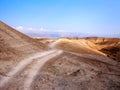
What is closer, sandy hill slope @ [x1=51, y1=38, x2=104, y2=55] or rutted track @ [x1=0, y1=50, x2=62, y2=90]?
rutted track @ [x1=0, y1=50, x2=62, y2=90]

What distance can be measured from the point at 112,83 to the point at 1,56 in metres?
12.6

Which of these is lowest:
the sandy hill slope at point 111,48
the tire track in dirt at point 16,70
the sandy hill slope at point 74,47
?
the sandy hill slope at point 111,48

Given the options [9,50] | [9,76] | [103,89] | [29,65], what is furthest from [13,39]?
[103,89]

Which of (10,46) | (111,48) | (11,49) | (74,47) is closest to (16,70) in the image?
(11,49)

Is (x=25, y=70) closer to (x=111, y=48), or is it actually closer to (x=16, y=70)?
(x=16, y=70)

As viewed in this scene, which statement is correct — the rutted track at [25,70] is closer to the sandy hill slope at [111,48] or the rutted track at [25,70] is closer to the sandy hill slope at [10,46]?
the sandy hill slope at [10,46]

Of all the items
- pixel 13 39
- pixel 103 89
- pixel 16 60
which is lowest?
pixel 103 89

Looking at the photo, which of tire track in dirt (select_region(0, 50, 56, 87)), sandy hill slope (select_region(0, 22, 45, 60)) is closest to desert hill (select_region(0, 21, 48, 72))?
sandy hill slope (select_region(0, 22, 45, 60))

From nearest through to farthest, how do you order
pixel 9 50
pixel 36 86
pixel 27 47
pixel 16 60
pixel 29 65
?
1. pixel 36 86
2. pixel 29 65
3. pixel 16 60
4. pixel 9 50
5. pixel 27 47

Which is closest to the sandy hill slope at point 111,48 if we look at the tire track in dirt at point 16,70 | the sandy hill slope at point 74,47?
the sandy hill slope at point 74,47

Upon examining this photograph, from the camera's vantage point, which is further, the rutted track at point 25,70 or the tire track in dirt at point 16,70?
the tire track in dirt at point 16,70

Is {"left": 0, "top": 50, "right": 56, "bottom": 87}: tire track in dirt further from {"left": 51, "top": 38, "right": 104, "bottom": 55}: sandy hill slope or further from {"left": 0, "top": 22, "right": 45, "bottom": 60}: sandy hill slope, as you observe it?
{"left": 51, "top": 38, "right": 104, "bottom": 55}: sandy hill slope

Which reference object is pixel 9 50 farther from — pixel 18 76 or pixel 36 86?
pixel 36 86

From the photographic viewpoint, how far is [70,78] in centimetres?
1823
